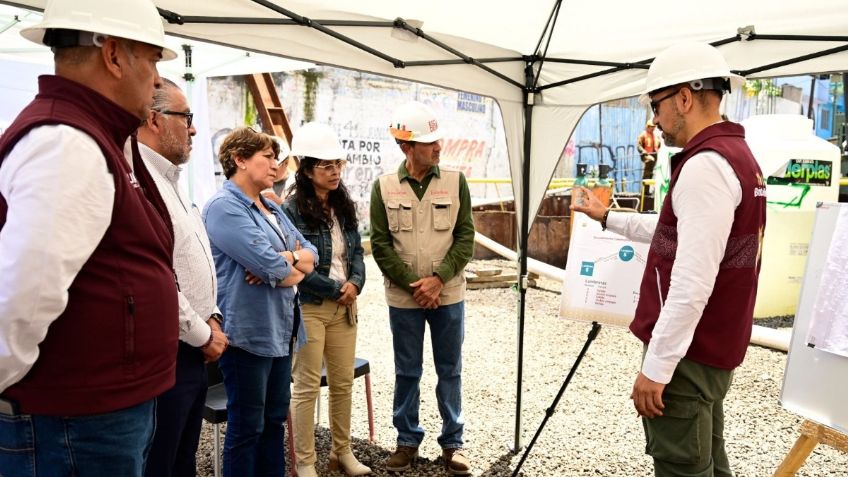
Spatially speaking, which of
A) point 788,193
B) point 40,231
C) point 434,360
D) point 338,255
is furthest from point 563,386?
point 788,193

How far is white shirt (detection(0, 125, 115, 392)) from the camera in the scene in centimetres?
129

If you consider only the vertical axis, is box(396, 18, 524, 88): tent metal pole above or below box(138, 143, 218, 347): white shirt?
above

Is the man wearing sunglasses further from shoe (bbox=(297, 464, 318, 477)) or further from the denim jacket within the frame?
shoe (bbox=(297, 464, 318, 477))

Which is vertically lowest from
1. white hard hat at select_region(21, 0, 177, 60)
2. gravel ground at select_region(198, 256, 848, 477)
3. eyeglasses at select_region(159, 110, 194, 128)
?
gravel ground at select_region(198, 256, 848, 477)

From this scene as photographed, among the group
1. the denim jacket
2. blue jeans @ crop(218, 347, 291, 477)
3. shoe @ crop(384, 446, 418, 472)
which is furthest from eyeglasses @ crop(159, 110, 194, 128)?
shoe @ crop(384, 446, 418, 472)

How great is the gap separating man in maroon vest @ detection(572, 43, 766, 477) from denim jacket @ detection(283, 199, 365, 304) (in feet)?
5.36

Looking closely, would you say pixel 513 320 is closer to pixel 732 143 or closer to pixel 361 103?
pixel 732 143

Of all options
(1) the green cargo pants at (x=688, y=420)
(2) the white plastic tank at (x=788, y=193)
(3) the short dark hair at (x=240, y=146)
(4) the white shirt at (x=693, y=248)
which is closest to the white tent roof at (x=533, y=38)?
(3) the short dark hair at (x=240, y=146)

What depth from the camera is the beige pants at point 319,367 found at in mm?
3311

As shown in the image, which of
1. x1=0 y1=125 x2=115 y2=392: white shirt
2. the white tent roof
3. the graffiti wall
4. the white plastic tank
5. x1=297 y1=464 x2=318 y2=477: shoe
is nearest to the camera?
x1=0 y1=125 x2=115 y2=392: white shirt

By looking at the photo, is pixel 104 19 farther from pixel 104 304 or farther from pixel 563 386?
pixel 563 386

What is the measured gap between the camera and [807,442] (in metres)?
2.77

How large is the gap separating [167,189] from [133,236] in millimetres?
640

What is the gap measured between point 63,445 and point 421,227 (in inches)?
92.9
